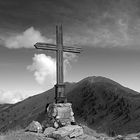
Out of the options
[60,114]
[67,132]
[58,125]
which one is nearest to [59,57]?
[60,114]

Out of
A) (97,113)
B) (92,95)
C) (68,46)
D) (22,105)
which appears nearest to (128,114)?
(97,113)

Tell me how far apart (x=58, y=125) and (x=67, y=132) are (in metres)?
1.42

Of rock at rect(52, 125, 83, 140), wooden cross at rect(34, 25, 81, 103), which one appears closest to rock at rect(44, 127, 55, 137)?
rock at rect(52, 125, 83, 140)

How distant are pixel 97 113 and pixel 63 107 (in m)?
100

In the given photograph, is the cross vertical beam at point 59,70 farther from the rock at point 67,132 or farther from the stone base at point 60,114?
the rock at point 67,132

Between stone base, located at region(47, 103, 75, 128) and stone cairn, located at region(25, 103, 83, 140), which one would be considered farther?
stone base, located at region(47, 103, 75, 128)

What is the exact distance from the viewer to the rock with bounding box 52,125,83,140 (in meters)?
12.2

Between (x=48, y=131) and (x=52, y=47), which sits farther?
(x=52, y=47)

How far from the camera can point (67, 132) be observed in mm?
12539

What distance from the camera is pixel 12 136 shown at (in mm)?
12117

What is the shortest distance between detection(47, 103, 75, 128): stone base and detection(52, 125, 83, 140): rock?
0.78m

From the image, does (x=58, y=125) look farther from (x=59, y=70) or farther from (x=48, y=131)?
(x=59, y=70)

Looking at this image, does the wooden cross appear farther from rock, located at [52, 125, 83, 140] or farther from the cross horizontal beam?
rock, located at [52, 125, 83, 140]

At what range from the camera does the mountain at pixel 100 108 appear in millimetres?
86869
